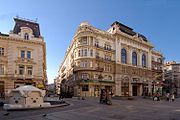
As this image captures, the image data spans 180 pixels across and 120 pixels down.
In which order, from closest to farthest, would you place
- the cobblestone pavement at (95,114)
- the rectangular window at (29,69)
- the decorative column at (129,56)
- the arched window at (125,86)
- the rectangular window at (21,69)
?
the cobblestone pavement at (95,114), the rectangular window at (21,69), the rectangular window at (29,69), the arched window at (125,86), the decorative column at (129,56)

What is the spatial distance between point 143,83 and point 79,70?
23829 millimetres

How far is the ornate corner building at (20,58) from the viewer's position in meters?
37.3

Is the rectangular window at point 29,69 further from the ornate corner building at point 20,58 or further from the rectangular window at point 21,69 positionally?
the rectangular window at point 21,69

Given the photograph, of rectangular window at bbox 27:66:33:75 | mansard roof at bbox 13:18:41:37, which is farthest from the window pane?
rectangular window at bbox 27:66:33:75

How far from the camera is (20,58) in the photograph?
3875cm

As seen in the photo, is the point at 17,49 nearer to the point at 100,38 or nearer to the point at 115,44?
the point at 100,38

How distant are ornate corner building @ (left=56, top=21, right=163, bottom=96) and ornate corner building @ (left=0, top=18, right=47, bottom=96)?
43.4 feet

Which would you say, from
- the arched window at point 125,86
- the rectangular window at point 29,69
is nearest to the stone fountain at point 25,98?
the rectangular window at point 29,69

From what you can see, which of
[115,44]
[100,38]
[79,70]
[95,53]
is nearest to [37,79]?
[79,70]

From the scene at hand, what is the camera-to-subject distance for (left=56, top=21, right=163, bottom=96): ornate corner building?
50.7 metres

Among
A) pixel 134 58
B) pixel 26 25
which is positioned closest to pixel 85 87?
pixel 26 25

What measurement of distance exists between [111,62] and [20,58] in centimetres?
2601

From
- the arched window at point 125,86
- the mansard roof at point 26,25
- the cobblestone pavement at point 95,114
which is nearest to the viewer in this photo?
the cobblestone pavement at point 95,114

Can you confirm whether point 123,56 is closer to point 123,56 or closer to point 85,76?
point 123,56
